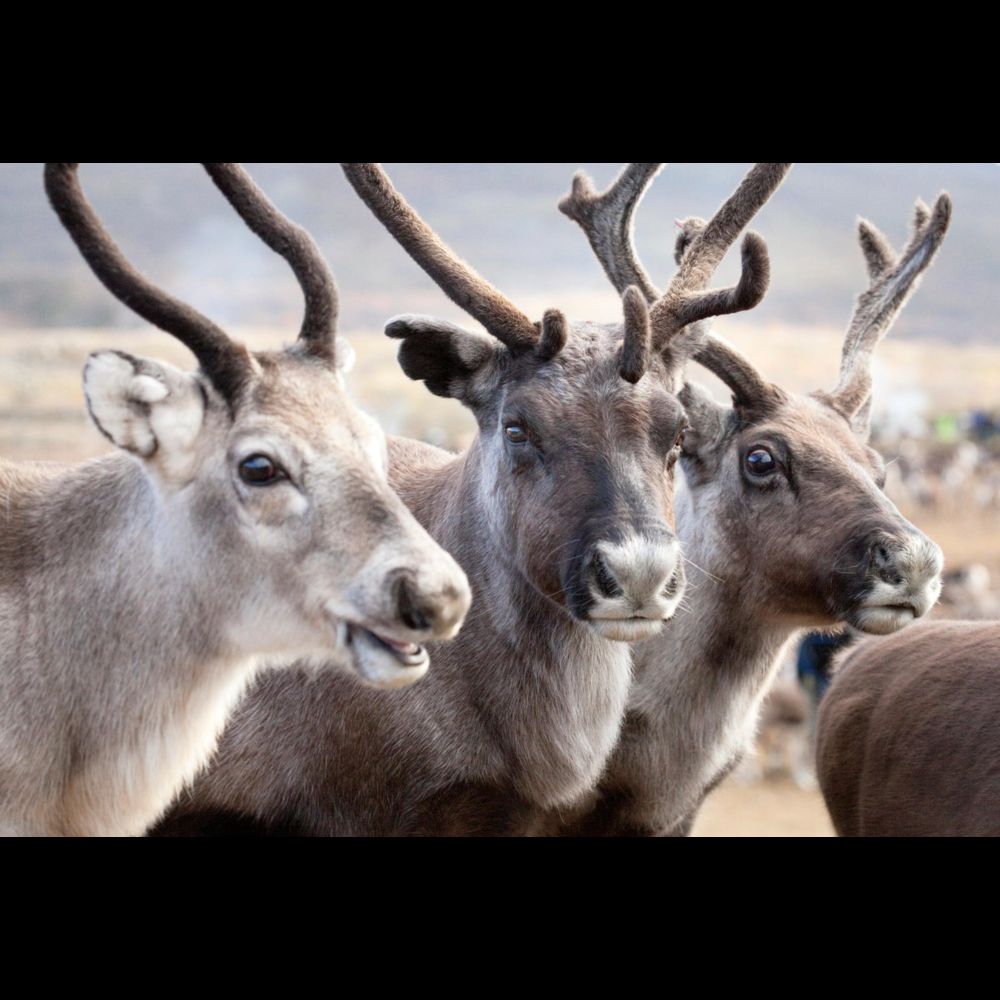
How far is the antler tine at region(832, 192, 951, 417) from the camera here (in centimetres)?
599

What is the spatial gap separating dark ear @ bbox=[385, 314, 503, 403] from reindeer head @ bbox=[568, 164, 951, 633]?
1030 mm

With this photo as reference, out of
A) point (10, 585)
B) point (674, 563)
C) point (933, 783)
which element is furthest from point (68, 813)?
point (933, 783)

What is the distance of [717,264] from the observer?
18.2ft

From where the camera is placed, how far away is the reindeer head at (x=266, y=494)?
12.4 feet

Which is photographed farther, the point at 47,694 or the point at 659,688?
the point at 659,688

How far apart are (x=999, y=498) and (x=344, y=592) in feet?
85.9

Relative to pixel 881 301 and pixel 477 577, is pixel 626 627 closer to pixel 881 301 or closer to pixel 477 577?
pixel 477 577

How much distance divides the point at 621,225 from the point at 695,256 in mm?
470

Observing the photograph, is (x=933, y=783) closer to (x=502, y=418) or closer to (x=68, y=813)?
(x=502, y=418)

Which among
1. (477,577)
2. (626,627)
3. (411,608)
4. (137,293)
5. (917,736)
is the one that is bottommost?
(917,736)

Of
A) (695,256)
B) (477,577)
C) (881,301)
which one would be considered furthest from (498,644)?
(881,301)

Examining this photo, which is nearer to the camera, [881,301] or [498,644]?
[498,644]

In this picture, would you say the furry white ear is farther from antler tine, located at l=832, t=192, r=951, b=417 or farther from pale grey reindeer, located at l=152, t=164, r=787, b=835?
antler tine, located at l=832, t=192, r=951, b=417

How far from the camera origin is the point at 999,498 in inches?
1083
